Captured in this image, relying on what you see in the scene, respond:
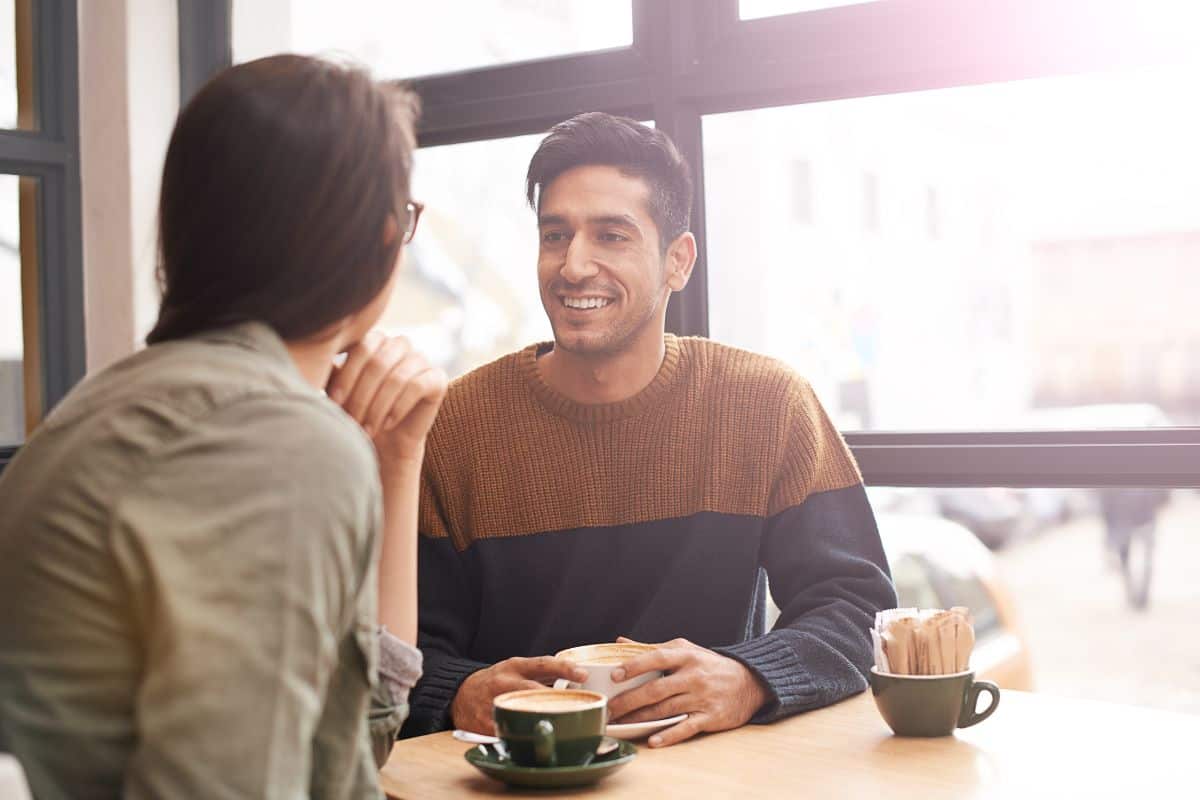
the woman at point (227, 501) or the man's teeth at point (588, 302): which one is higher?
the man's teeth at point (588, 302)

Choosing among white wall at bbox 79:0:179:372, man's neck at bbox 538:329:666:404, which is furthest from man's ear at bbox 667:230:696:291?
white wall at bbox 79:0:179:372

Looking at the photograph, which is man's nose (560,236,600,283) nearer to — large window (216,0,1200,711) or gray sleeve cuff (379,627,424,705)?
large window (216,0,1200,711)

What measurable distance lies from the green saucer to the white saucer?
0.38ft

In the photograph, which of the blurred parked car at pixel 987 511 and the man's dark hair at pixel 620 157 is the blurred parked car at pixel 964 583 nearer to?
the blurred parked car at pixel 987 511

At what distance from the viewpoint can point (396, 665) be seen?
3.96ft

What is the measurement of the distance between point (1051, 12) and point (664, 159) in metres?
0.65

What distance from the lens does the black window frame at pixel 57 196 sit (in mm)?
2799

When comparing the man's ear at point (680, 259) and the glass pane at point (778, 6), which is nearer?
the man's ear at point (680, 259)

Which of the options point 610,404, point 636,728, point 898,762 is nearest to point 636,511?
point 610,404

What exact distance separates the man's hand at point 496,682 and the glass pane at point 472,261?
112 centimetres

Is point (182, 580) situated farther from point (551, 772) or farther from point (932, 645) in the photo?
point (932, 645)

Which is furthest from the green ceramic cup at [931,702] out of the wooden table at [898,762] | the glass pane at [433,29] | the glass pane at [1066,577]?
the glass pane at [433,29]

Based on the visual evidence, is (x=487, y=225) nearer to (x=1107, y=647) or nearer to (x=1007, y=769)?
(x=1107, y=647)

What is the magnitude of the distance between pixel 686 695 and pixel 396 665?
37 centimetres
